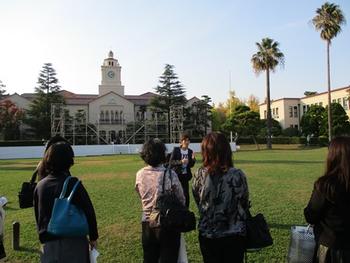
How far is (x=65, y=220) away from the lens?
11.1 ft

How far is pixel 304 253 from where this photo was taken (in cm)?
357

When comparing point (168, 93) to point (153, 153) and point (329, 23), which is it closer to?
point (329, 23)

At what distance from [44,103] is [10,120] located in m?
5.63

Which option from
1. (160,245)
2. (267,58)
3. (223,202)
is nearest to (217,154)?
(223,202)

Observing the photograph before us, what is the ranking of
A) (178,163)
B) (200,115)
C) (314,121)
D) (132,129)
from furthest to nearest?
(200,115), (132,129), (314,121), (178,163)

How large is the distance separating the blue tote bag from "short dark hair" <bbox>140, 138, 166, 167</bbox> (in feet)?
3.11

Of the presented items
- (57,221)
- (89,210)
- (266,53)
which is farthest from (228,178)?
(266,53)

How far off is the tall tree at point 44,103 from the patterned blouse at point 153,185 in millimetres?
59001

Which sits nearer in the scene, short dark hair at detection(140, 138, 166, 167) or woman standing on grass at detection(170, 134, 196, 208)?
short dark hair at detection(140, 138, 166, 167)

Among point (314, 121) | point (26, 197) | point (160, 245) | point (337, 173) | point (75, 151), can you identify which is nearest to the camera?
point (337, 173)

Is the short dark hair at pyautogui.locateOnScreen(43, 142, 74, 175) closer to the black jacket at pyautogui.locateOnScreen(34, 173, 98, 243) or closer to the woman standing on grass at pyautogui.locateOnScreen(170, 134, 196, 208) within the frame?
the black jacket at pyautogui.locateOnScreen(34, 173, 98, 243)

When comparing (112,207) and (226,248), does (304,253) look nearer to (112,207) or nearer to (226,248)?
(226,248)

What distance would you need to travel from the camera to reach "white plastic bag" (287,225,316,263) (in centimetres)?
357

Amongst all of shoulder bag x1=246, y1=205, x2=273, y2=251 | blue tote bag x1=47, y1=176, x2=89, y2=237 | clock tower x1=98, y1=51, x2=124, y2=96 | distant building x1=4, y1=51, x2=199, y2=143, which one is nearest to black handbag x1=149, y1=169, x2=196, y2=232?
shoulder bag x1=246, y1=205, x2=273, y2=251
